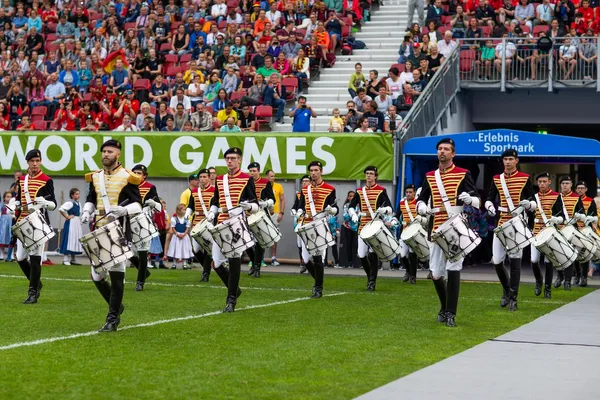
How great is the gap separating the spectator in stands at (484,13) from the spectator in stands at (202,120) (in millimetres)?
7258

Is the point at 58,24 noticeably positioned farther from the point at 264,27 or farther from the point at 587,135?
the point at 587,135

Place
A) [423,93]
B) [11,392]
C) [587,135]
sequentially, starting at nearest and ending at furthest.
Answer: [11,392] < [423,93] < [587,135]

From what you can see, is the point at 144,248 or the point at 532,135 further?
the point at 532,135

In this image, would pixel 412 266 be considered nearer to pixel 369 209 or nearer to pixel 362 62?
→ pixel 369 209

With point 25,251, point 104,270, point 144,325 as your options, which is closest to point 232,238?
point 144,325

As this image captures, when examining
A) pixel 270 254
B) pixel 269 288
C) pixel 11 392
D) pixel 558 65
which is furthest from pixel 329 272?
pixel 11 392

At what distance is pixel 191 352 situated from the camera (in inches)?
383

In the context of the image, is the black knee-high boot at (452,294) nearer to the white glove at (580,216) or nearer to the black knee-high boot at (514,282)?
the black knee-high boot at (514,282)

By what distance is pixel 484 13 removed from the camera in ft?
88.6

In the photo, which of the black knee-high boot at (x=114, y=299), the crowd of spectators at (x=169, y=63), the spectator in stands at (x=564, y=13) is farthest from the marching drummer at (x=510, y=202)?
the spectator in stands at (x=564, y=13)

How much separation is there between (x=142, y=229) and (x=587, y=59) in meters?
12.2

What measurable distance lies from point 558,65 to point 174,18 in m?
12.2

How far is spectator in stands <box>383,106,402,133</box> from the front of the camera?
78.1 ft

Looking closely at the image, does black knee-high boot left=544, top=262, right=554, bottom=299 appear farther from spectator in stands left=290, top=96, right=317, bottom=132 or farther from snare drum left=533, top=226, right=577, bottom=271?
spectator in stands left=290, top=96, right=317, bottom=132
